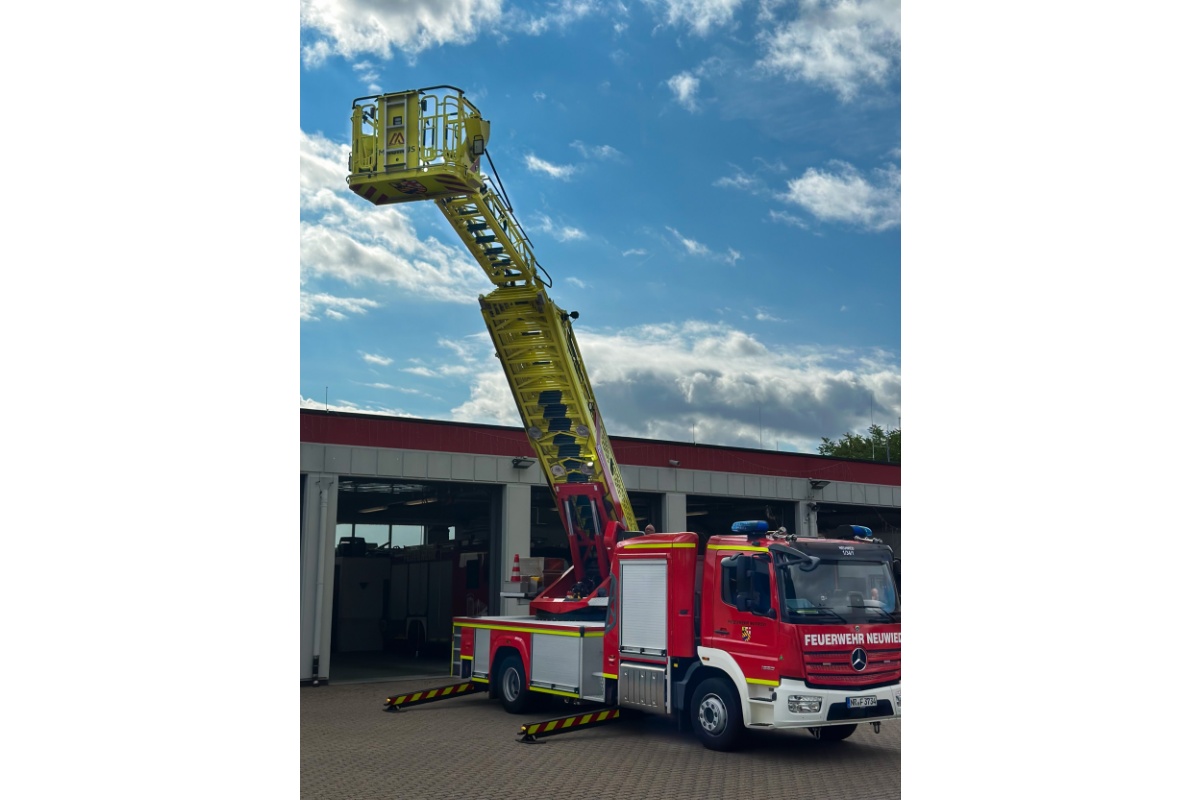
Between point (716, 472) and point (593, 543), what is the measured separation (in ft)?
23.5

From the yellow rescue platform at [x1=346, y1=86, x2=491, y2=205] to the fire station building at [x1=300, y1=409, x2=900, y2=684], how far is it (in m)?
4.73

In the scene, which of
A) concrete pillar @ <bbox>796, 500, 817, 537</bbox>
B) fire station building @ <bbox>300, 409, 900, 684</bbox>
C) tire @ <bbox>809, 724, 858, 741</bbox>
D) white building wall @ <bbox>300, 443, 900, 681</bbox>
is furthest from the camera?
concrete pillar @ <bbox>796, 500, 817, 537</bbox>

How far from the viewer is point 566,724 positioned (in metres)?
9.86

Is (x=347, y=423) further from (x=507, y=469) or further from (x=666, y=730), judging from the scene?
(x=666, y=730)

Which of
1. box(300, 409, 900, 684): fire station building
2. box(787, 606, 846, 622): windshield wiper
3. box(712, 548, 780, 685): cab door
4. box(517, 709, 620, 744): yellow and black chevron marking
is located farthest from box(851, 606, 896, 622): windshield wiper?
box(300, 409, 900, 684): fire station building

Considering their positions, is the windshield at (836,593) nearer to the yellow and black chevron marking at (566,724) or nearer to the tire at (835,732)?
the tire at (835,732)

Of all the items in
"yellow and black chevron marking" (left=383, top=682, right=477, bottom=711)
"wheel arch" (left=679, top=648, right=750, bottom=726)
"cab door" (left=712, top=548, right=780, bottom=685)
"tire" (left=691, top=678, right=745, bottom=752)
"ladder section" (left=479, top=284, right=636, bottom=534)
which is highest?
"ladder section" (left=479, top=284, right=636, bottom=534)

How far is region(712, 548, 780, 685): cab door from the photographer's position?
339 inches

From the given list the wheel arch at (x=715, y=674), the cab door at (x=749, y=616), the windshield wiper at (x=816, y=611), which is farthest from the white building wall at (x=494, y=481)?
the windshield wiper at (x=816, y=611)

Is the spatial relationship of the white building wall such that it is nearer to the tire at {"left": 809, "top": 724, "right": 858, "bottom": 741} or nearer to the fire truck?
the fire truck

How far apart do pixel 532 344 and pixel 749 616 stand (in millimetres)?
4258

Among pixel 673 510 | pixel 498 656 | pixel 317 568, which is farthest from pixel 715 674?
pixel 673 510

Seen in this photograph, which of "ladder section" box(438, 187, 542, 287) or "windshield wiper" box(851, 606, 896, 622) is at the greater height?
"ladder section" box(438, 187, 542, 287)

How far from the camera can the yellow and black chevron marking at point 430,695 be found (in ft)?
40.3
